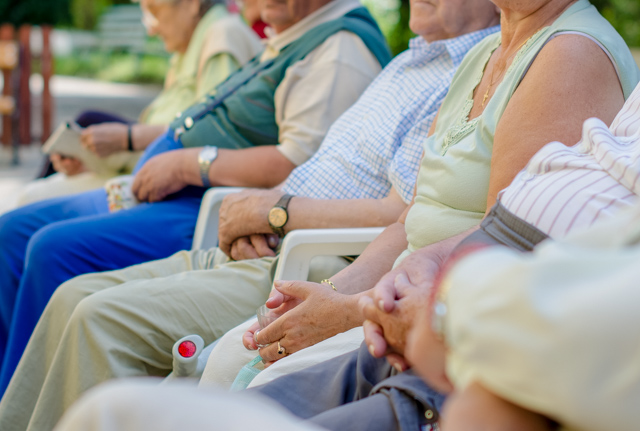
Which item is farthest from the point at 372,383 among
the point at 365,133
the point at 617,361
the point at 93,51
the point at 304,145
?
the point at 93,51

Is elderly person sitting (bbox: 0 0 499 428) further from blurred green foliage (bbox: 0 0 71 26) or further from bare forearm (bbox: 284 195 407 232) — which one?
blurred green foliage (bbox: 0 0 71 26)

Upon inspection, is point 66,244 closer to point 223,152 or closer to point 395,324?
point 223,152

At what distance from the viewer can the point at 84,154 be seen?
3.73 meters

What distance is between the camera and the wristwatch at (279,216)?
2291 mm

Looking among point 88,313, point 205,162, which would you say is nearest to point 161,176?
point 205,162

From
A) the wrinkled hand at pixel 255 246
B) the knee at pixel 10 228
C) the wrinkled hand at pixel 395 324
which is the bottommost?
the knee at pixel 10 228

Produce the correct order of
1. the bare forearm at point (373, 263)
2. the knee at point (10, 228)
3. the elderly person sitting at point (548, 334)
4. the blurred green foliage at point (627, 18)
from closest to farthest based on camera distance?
the elderly person sitting at point (548, 334)
the bare forearm at point (373, 263)
the knee at point (10, 228)
the blurred green foliage at point (627, 18)

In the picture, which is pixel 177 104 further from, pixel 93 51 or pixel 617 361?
pixel 93 51

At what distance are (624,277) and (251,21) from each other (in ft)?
13.8

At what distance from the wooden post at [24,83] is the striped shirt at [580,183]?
8.28m

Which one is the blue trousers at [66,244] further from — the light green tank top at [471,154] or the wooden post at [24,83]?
the wooden post at [24,83]

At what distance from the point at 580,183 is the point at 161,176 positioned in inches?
80.7

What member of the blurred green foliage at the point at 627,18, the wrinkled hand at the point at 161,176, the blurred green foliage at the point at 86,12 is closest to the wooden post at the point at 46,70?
the wrinkled hand at the point at 161,176

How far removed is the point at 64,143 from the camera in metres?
3.77
